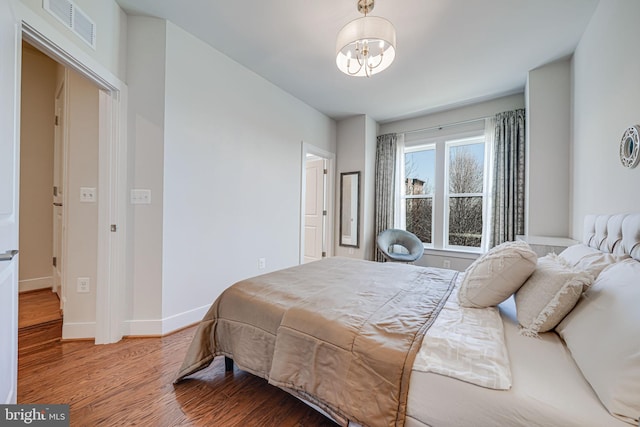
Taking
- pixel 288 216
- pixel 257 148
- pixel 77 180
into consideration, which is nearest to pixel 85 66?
pixel 77 180

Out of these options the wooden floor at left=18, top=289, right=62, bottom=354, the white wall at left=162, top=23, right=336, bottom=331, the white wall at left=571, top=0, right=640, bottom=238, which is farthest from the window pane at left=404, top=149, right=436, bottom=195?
the wooden floor at left=18, top=289, right=62, bottom=354

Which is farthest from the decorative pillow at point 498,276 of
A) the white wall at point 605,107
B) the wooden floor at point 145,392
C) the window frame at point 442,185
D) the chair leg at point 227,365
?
the window frame at point 442,185

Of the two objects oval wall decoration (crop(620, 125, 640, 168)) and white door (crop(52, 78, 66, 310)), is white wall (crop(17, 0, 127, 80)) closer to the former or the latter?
white door (crop(52, 78, 66, 310))

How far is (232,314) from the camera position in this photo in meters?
1.47

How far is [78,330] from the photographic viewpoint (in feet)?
6.71

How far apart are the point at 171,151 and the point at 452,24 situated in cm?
269

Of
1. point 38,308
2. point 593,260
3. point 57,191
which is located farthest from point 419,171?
point 38,308

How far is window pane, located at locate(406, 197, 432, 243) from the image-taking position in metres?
4.15

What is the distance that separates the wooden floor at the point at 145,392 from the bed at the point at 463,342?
0.18 meters

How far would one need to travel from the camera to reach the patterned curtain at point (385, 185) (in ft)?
14.1

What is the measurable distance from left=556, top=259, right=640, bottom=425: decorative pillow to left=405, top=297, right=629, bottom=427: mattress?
0.04 metres

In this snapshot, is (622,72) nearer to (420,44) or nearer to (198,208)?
(420,44)

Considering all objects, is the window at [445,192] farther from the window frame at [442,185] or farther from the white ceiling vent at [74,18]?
the white ceiling vent at [74,18]

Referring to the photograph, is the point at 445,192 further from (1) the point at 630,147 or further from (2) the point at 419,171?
(1) the point at 630,147
